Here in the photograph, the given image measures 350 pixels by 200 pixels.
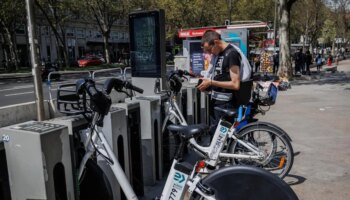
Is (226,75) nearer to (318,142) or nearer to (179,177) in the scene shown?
(179,177)

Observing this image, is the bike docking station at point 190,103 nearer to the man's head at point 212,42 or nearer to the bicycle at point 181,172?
the man's head at point 212,42

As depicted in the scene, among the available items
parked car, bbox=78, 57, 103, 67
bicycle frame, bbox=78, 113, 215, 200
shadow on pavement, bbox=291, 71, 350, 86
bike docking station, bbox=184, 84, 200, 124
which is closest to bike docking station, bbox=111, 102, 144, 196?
bicycle frame, bbox=78, 113, 215, 200

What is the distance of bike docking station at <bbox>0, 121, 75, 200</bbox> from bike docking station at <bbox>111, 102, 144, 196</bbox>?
1388mm

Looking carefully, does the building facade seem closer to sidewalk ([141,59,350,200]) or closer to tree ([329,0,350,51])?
tree ([329,0,350,51])

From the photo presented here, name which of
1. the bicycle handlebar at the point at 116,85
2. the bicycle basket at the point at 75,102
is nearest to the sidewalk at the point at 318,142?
the bicycle handlebar at the point at 116,85

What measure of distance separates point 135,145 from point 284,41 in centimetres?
1600

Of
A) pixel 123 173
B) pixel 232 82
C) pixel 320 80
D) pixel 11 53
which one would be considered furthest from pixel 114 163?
pixel 11 53

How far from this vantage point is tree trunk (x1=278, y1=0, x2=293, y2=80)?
18.4 m

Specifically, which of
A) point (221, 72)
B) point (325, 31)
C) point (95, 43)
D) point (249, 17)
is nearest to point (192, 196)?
point (221, 72)

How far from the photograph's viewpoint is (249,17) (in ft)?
157

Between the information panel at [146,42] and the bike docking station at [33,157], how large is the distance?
18.2ft

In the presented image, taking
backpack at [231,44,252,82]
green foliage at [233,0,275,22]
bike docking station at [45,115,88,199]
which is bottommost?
bike docking station at [45,115,88,199]

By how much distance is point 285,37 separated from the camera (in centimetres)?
1867

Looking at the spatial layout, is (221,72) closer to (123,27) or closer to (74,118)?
(74,118)
